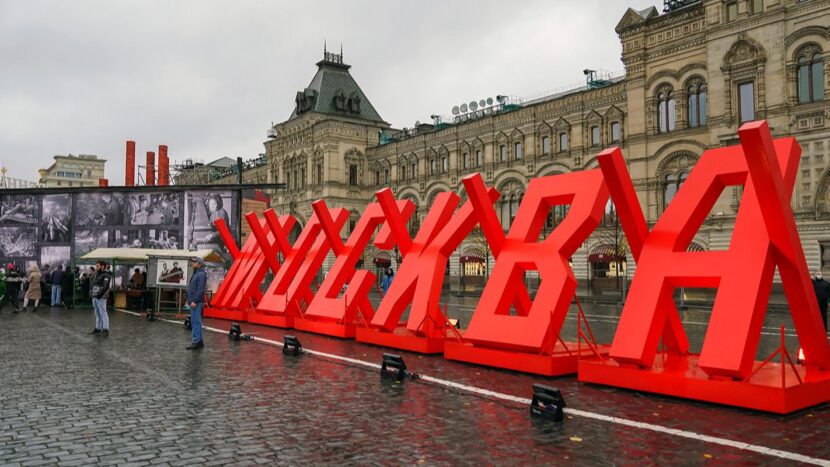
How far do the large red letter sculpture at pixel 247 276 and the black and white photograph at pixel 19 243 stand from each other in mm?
14798

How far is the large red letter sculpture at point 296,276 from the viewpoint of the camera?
19875mm

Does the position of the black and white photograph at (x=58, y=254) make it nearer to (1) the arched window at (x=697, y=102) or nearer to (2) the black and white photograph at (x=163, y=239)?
(2) the black and white photograph at (x=163, y=239)

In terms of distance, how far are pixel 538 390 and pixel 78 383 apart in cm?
744

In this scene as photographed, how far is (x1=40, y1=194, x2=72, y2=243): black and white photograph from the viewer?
33.6 meters

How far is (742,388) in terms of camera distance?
8867 mm

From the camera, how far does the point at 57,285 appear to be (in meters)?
30.2

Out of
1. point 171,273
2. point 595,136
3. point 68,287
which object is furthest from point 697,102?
point 68,287

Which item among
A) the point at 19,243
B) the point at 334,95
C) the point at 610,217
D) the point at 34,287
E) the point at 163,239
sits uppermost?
the point at 334,95

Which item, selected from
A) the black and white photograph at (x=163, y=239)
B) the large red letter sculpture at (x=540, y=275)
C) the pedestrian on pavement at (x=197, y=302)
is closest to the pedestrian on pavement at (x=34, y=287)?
the black and white photograph at (x=163, y=239)

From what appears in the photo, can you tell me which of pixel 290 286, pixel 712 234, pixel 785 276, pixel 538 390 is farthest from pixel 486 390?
pixel 712 234

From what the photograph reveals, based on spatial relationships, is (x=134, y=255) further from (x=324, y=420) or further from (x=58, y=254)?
(x=324, y=420)

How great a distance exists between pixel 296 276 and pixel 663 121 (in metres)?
27.9

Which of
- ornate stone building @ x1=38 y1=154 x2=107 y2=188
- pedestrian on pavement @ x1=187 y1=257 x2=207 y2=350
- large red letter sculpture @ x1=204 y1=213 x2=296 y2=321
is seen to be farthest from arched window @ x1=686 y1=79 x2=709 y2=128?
ornate stone building @ x1=38 y1=154 x2=107 y2=188

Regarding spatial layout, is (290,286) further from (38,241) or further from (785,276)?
(38,241)
